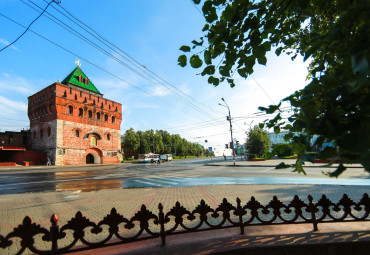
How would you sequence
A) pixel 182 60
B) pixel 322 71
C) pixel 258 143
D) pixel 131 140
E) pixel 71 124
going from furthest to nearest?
pixel 131 140 → pixel 258 143 → pixel 71 124 → pixel 182 60 → pixel 322 71

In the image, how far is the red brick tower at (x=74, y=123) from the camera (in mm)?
31375

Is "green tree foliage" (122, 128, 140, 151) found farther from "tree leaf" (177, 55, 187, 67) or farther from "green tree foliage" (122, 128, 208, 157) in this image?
"tree leaf" (177, 55, 187, 67)

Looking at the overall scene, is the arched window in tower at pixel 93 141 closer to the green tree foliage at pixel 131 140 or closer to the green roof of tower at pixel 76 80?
the green roof of tower at pixel 76 80

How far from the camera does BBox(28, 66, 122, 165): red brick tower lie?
103ft

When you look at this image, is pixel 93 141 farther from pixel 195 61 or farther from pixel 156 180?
pixel 195 61

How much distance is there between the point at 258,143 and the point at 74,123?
3342cm

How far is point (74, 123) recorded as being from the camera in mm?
33500

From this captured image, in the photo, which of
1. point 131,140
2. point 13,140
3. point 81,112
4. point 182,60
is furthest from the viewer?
point 131,140

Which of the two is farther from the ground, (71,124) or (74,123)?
(74,123)

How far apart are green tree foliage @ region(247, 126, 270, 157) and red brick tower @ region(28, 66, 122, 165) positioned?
28.1 metres

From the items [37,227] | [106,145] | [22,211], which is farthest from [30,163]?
[37,227]

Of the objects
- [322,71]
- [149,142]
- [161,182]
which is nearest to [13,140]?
[149,142]

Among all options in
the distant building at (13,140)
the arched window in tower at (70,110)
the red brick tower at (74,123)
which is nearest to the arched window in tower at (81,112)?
the red brick tower at (74,123)

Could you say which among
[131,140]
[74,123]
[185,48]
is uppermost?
[74,123]
